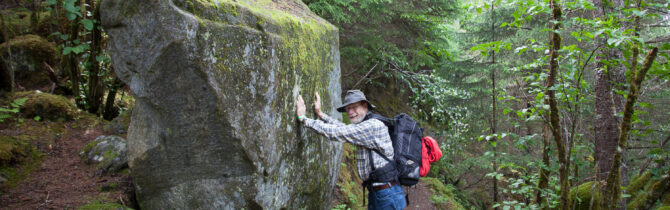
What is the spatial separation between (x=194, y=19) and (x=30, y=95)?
14.7 feet

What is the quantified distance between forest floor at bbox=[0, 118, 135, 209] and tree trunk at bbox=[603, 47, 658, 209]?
539cm

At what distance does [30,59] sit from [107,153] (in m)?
3.56

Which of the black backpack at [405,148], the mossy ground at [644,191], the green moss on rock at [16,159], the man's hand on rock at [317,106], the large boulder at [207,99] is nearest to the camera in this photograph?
the large boulder at [207,99]

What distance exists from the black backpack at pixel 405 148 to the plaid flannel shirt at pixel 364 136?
129 mm

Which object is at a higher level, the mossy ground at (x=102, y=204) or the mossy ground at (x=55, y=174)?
the mossy ground at (x=55, y=174)

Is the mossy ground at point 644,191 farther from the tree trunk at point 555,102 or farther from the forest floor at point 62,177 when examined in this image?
the forest floor at point 62,177

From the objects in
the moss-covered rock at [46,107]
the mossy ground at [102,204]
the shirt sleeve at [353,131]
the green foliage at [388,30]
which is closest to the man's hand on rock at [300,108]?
the shirt sleeve at [353,131]

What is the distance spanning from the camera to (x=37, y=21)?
7.13 metres

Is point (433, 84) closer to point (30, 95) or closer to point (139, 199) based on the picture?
point (139, 199)

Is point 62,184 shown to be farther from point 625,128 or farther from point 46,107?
point 625,128

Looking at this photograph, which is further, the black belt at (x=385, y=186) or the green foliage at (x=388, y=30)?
the green foliage at (x=388, y=30)

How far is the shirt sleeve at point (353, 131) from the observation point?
3.95 meters

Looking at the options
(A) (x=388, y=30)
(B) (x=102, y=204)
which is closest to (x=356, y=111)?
(B) (x=102, y=204)

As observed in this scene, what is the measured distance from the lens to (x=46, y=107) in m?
5.39
